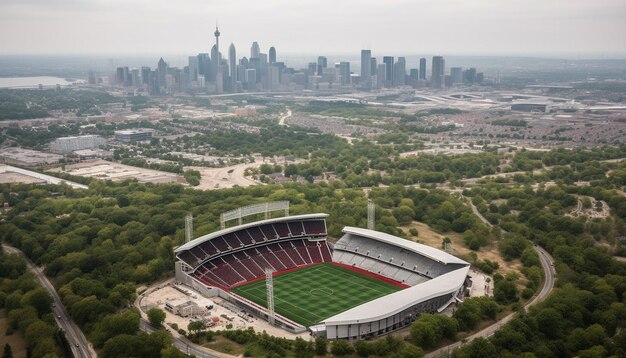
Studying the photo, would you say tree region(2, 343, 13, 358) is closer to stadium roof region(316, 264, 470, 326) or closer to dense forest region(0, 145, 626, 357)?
dense forest region(0, 145, 626, 357)

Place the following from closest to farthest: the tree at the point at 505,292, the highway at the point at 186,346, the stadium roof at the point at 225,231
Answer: the highway at the point at 186,346 → the tree at the point at 505,292 → the stadium roof at the point at 225,231

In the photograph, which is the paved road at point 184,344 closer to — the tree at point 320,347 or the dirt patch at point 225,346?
the dirt patch at point 225,346

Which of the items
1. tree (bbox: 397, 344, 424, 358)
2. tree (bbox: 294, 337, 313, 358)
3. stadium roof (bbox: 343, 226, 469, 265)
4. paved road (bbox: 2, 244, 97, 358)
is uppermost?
stadium roof (bbox: 343, 226, 469, 265)

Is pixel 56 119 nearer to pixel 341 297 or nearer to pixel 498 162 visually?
pixel 498 162

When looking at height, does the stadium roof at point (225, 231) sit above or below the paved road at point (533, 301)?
above

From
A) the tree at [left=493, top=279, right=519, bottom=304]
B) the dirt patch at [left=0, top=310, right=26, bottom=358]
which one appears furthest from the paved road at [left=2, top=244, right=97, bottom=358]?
the tree at [left=493, top=279, right=519, bottom=304]

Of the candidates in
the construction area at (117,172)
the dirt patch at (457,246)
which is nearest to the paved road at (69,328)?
the dirt patch at (457,246)
